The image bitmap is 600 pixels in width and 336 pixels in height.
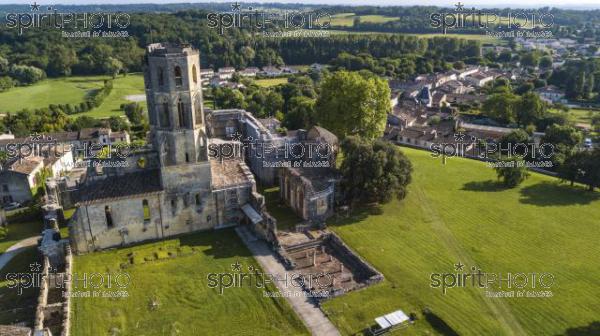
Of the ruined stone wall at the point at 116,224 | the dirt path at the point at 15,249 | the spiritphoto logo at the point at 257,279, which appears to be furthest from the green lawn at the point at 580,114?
the dirt path at the point at 15,249

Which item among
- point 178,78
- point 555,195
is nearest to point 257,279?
point 178,78

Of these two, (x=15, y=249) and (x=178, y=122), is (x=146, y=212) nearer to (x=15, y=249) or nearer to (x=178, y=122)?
(x=178, y=122)

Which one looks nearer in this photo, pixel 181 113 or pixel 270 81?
pixel 181 113

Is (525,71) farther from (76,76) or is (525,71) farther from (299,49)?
(76,76)

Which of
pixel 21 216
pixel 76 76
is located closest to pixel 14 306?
pixel 21 216

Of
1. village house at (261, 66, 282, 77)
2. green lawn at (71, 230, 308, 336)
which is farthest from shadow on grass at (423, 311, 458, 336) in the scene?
village house at (261, 66, 282, 77)

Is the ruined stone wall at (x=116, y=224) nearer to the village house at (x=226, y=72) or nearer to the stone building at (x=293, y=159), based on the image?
the stone building at (x=293, y=159)

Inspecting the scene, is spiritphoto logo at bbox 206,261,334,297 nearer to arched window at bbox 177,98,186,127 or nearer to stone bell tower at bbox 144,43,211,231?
stone bell tower at bbox 144,43,211,231
